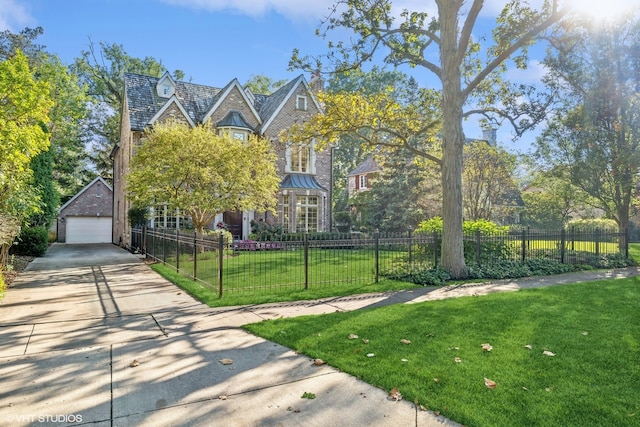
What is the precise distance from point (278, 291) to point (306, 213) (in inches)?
613

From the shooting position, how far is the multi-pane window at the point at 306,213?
24312 millimetres

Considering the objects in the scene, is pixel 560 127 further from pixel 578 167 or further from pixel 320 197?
pixel 320 197

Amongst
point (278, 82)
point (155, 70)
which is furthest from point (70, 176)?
point (278, 82)

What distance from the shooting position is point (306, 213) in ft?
80.4

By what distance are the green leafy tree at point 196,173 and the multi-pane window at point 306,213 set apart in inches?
315

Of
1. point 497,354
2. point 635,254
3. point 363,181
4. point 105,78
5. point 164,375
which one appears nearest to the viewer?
point 164,375

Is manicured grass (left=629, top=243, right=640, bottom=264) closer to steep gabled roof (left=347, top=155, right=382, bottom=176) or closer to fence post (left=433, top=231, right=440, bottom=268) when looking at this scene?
fence post (left=433, top=231, right=440, bottom=268)

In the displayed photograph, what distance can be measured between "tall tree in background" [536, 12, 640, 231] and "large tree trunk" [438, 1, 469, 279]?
298 inches

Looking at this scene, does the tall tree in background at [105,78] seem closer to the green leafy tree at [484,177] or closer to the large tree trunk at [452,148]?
the green leafy tree at [484,177]

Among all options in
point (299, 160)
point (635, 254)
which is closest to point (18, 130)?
point (299, 160)

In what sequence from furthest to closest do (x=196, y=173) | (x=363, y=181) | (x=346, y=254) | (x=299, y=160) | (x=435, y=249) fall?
(x=363, y=181) < (x=299, y=160) < (x=346, y=254) < (x=196, y=173) < (x=435, y=249)

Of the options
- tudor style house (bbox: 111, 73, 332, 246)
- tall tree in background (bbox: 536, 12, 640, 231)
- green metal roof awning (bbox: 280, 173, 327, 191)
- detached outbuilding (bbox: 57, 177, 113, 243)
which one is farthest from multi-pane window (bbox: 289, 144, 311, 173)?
detached outbuilding (bbox: 57, 177, 113, 243)

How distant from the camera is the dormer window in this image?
81.5 ft

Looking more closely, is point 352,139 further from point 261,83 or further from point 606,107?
point 606,107
